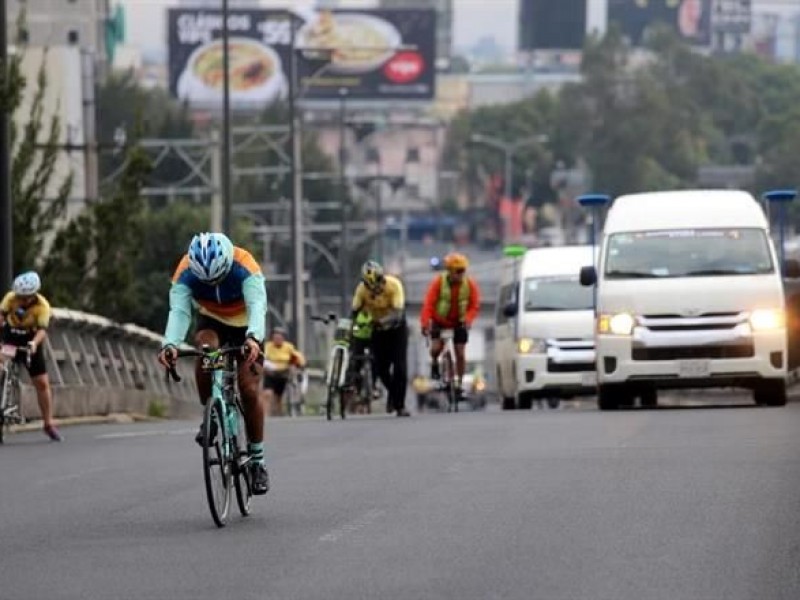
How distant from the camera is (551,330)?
34500 mm

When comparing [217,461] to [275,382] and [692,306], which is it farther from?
[275,382]

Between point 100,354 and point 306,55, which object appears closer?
point 100,354

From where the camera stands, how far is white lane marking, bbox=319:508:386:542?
1446 centimetres

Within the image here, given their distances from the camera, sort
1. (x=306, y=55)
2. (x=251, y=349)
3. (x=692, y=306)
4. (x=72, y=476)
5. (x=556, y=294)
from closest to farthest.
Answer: (x=251, y=349)
(x=72, y=476)
(x=692, y=306)
(x=556, y=294)
(x=306, y=55)

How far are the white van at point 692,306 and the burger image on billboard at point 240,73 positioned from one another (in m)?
115

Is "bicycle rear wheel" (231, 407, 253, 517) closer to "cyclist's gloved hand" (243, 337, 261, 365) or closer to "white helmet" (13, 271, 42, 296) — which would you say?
"cyclist's gloved hand" (243, 337, 261, 365)

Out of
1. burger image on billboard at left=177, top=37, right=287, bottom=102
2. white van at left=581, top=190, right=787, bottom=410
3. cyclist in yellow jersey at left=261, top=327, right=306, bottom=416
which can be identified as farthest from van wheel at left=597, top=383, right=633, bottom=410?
burger image on billboard at left=177, top=37, right=287, bottom=102

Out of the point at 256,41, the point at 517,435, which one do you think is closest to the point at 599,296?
the point at 517,435

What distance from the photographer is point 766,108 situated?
18400 centimetres

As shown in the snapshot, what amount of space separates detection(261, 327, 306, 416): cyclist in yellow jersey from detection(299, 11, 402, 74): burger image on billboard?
377ft

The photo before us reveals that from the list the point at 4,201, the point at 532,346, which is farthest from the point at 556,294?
the point at 4,201

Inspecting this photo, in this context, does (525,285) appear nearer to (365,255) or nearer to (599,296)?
(599,296)

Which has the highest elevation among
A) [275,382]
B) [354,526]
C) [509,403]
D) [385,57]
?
[385,57]

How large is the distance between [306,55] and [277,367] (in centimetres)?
10883
